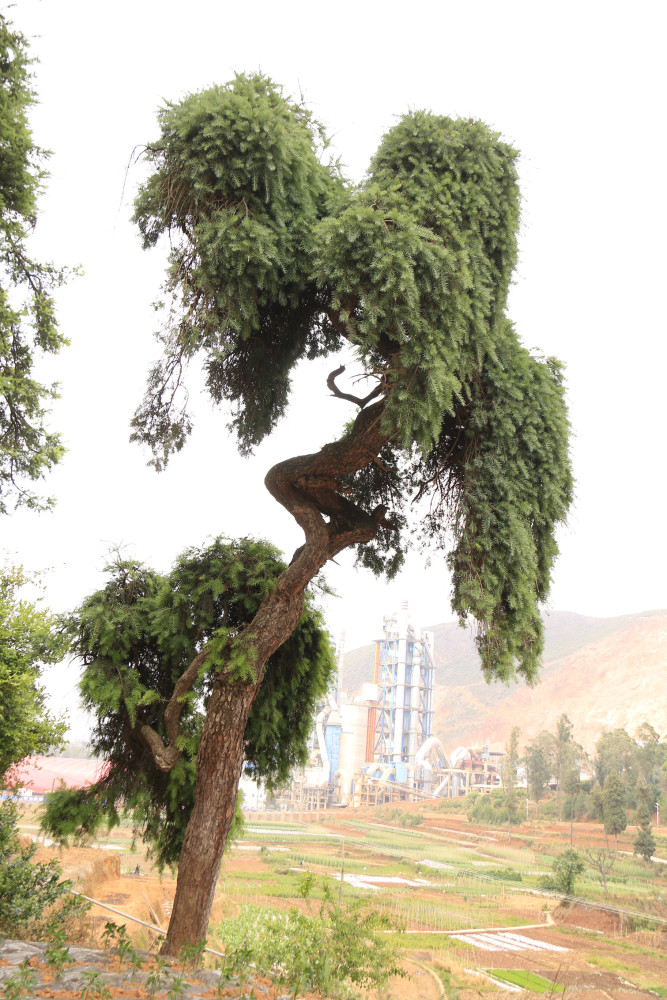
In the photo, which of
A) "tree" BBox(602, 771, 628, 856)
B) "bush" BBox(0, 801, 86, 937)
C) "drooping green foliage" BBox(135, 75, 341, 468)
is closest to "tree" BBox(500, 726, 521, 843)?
"tree" BBox(602, 771, 628, 856)

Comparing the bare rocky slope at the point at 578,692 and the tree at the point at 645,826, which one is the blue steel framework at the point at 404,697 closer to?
the bare rocky slope at the point at 578,692

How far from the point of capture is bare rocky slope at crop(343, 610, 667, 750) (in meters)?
33.7

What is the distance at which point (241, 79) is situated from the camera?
522 cm

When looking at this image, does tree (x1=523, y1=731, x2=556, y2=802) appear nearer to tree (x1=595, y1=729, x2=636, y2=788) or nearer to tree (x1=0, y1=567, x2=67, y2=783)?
tree (x1=595, y1=729, x2=636, y2=788)

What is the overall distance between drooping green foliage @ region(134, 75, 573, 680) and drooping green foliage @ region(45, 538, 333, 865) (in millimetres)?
1879

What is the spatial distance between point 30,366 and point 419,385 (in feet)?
13.7

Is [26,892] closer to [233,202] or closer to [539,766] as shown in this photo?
[233,202]

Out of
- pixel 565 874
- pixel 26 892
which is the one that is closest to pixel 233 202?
pixel 26 892

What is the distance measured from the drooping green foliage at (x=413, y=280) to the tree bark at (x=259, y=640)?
2.63ft

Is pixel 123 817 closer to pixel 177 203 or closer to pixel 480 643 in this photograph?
pixel 480 643

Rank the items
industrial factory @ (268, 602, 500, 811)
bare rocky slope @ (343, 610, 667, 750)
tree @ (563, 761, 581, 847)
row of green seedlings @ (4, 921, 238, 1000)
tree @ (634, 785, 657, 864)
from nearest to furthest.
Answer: row of green seedlings @ (4, 921, 238, 1000) → tree @ (634, 785, 657, 864) → tree @ (563, 761, 581, 847) → industrial factory @ (268, 602, 500, 811) → bare rocky slope @ (343, 610, 667, 750)

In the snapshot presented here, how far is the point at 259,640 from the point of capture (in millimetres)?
5617

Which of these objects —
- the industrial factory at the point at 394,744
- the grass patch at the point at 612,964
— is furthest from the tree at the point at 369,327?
the industrial factory at the point at 394,744

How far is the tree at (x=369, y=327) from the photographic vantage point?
4.77 m
